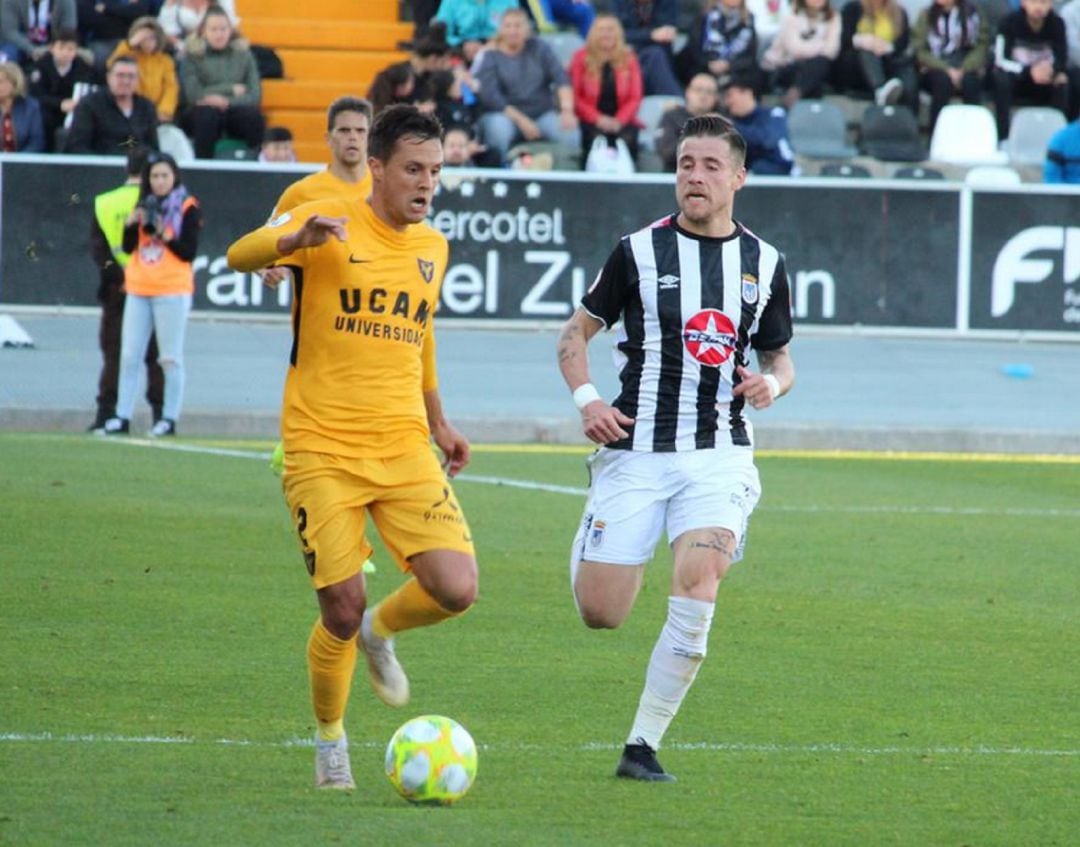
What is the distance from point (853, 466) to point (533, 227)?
15.0 ft

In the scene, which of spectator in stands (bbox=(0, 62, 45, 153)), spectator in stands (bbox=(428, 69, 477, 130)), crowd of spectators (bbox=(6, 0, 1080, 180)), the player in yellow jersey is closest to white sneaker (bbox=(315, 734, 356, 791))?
the player in yellow jersey

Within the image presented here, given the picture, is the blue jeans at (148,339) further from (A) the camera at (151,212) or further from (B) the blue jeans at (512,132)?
(B) the blue jeans at (512,132)

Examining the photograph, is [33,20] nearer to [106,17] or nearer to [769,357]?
[106,17]

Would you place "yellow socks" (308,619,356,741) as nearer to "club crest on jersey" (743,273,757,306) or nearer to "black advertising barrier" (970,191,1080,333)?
"club crest on jersey" (743,273,757,306)

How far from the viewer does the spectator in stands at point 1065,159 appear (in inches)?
859

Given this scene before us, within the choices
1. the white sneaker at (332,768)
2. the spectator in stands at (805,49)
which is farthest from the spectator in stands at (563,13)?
the white sneaker at (332,768)

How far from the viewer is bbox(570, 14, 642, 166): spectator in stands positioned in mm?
22594

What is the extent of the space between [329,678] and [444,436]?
100 cm

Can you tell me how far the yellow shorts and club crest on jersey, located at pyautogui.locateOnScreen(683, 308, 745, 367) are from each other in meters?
0.96

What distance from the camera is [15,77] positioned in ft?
67.3

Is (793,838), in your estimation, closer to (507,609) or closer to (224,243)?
(507,609)

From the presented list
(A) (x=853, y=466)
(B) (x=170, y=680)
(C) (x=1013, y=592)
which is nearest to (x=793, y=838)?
(B) (x=170, y=680)

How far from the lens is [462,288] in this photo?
800 inches

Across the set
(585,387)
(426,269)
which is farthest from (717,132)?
(426,269)
